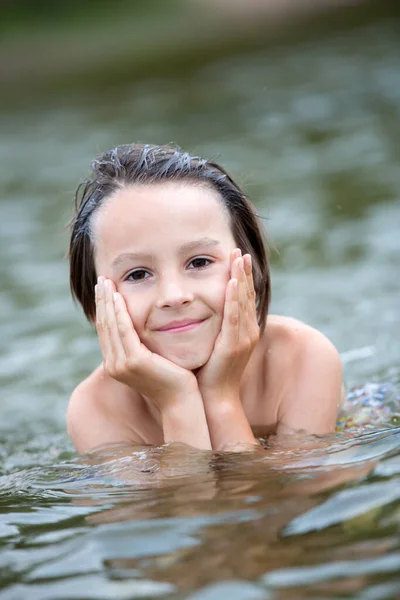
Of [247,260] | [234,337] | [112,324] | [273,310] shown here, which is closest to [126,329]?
[112,324]

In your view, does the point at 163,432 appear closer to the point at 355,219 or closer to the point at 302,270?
the point at 302,270

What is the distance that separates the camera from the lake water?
255 cm

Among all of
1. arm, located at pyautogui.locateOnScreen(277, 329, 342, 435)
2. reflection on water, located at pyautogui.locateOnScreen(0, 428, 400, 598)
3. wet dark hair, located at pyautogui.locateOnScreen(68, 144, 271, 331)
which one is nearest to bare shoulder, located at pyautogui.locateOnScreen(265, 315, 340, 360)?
arm, located at pyautogui.locateOnScreen(277, 329, 342, 435)

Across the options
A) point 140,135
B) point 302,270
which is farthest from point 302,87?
point 302,270

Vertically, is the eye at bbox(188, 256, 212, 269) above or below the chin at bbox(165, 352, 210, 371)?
above

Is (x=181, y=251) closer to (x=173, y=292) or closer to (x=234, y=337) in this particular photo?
(x=173, y=292)

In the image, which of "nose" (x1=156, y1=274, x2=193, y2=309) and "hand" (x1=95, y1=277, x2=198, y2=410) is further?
"hand" (x1=95, y1=277, x2=198, y2=410)

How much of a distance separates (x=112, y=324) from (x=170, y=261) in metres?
0.34

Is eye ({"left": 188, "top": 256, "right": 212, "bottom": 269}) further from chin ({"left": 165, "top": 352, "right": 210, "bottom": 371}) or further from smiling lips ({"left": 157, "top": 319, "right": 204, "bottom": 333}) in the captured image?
chin ({"left": 165, "top": 352, "right": 210, "bottom": 371})

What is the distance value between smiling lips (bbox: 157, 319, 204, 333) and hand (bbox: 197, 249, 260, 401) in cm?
11

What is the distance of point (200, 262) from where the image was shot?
12.0 ft

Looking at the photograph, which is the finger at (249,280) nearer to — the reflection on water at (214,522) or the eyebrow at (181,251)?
the eyebrow at (181,251)

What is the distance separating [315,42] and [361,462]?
16.7 m

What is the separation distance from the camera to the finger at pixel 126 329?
364 centimetres
